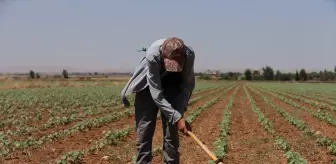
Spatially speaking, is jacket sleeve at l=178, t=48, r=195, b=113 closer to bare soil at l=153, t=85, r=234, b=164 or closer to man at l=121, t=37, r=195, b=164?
man at l=121, t=37, r=195, b=164

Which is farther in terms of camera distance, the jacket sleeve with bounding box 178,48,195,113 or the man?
the jacket sleeve with bounding box 178,48,195,113

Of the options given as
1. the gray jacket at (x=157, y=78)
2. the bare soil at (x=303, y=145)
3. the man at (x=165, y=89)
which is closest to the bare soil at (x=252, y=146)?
the bare soil at (x=303, y=145)

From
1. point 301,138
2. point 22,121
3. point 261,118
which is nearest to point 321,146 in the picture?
point 301,138

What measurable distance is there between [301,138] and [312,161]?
2577 mm

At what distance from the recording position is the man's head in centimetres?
395

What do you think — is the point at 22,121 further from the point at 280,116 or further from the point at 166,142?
the point at 166,142

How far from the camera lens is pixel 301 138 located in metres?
9.58

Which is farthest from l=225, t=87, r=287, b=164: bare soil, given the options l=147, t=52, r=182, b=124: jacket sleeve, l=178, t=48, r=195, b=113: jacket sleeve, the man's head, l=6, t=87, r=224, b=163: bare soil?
the man's head

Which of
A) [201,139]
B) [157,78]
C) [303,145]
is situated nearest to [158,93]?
[157,78]

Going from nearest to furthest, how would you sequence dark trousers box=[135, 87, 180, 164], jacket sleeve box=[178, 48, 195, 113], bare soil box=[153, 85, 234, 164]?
jacket sleeve box=[178, 48, 195, 113], dark trousers box=[135, 87, 180, 164], bare soil box=[153, 85, 234, 164]

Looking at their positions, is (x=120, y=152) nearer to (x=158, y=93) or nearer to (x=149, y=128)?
(x=149, y=128)

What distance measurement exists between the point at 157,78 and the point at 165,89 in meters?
0.40

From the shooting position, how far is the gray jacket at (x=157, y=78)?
421cm

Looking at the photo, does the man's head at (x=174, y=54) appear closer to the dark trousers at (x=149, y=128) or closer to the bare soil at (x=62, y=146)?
the dark trousers at (x=149, y=128)
